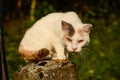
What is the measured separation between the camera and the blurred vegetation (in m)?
11.0

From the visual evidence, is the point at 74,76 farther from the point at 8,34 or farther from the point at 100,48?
the point at 8,34

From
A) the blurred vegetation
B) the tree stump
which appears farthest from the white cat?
the blurred vegetation

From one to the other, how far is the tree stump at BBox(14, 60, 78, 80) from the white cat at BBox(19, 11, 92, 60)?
0.15 m

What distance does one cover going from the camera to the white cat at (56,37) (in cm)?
664

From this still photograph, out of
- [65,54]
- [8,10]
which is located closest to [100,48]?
[8,10]

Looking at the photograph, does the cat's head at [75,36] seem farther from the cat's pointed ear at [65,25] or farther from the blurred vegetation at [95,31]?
the blurred vegetation at [95,31]

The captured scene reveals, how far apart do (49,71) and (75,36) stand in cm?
53

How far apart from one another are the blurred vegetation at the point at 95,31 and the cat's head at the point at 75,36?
279 cm

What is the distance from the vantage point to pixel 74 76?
6766 millimetres

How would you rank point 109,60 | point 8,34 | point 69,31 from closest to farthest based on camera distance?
point 69,31, point 109,60, point 8,34

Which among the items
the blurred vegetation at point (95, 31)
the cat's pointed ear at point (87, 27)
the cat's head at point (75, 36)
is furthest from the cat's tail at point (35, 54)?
the blurred vegetation at point (95, 31)

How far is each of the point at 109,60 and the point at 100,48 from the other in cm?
51

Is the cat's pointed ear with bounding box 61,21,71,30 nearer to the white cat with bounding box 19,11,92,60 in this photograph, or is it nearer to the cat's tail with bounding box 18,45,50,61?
the white cat with bounding box 19,11,92,60

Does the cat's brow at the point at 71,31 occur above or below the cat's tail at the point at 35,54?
above
